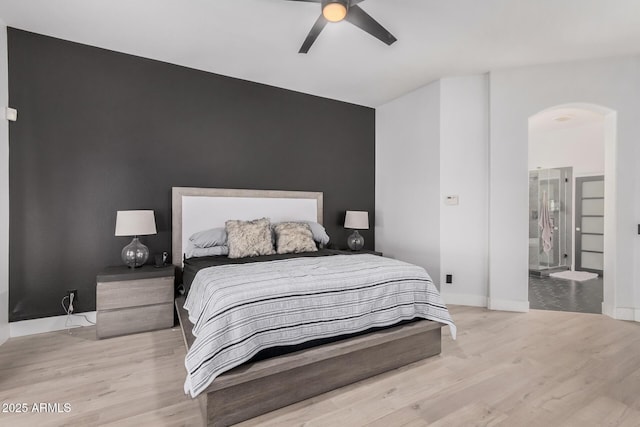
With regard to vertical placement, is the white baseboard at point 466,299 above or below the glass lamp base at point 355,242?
below

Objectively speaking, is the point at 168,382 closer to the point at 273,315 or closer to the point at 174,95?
the point at 273,315

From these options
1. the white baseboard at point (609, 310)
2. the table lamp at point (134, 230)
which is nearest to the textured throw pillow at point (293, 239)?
the table lamp at point (134, 230)

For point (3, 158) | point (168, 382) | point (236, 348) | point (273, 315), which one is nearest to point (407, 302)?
point (273, 315)

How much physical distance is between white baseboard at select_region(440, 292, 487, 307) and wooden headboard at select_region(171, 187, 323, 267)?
203 cm

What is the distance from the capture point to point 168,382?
2.12m

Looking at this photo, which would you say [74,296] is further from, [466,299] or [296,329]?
[466,299]

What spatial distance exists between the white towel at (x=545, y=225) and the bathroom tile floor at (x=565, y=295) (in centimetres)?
102

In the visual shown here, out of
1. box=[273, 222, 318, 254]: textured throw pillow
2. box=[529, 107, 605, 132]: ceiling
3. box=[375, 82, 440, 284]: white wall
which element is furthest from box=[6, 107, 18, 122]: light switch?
box=[529, 107, 605, 132]: ceiling

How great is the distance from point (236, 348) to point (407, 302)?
133 cm

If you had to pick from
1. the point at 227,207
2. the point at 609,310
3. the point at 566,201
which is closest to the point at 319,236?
the point at 227,207

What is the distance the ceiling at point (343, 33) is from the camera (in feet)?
8.40

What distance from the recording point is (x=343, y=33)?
9.66 feet

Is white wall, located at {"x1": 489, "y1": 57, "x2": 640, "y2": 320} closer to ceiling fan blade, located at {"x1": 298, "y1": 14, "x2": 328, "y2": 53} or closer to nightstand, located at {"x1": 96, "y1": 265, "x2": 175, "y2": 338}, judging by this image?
ceiling fan blade, located at {"x1": 298, "y1": 14, "x2": 328, "y2": 53}

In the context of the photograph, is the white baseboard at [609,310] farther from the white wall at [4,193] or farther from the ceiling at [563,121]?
the white wall at [4,193]
